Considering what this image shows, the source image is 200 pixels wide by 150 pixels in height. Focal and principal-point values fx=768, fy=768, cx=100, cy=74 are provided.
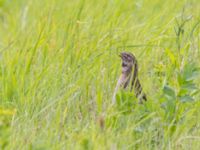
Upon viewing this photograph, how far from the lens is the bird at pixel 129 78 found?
465 centimetres

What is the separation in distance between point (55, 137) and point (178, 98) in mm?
762

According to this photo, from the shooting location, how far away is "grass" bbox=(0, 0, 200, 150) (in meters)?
4.25

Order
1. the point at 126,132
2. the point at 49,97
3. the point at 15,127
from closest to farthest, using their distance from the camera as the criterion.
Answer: the point at 126,132, the point at 15,127, the point at 49,97

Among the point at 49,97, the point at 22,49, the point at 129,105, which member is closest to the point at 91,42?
the point at 22,49

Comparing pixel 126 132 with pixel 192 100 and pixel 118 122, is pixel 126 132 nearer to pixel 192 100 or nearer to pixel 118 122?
pixel 118 122

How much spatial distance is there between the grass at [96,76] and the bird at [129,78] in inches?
3.6

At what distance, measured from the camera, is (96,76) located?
5094mm

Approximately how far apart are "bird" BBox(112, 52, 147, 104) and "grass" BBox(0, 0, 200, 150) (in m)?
0.09

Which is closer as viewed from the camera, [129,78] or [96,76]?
[129,78]

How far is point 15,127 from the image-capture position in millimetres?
4461

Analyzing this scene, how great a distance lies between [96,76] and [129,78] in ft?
1.33

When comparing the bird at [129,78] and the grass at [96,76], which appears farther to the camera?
the bird at [129,78]

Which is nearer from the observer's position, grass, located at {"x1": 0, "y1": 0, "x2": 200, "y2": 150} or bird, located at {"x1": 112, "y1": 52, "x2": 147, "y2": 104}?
grass, located at {"x1": 0, "y1": 0, "x2": 200, "y2": 150}

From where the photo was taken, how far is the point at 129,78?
15.6ft
